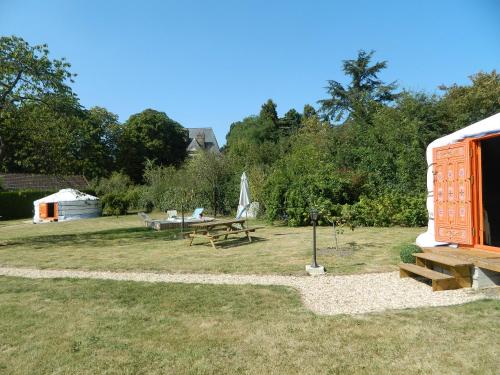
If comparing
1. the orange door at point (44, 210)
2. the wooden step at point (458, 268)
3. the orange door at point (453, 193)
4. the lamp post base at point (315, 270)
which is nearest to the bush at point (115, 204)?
the orange door at point (44, 210)

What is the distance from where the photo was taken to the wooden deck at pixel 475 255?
5137mm

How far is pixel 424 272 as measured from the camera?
5660mm

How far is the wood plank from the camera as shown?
5379 mm

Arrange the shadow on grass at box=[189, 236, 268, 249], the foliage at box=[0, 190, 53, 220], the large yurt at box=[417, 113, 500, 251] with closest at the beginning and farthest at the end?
the large yurt at box=[417, 113, 500, 251]
the shadow on grass at box=[189, 236, 268, 249]
the foliage at box=[0, 190, 53, 220]

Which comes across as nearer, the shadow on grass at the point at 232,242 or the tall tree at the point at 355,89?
the shadow on grass at the point at 232,242

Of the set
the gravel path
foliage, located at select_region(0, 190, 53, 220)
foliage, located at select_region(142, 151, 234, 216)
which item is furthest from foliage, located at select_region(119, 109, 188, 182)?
the gravel path

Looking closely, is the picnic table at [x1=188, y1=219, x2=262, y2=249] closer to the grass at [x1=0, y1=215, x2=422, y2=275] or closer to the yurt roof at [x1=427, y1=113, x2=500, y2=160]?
the grass at [x1=0, y1=215, x2=422, y2=275]

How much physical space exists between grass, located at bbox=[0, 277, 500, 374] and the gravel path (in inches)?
11.5

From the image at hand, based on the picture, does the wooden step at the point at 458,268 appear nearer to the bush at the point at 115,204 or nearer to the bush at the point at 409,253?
the bush at the point at 409,253

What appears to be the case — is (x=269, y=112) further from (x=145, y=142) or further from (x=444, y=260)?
(x=444, y=260)

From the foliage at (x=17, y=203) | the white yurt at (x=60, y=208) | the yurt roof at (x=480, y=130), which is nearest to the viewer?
the yurt roof at (x=480, y=130)

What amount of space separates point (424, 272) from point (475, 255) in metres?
0.80

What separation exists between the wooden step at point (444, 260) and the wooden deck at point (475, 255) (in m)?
0.09

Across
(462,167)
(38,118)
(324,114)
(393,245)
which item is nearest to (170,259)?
(393,245)
